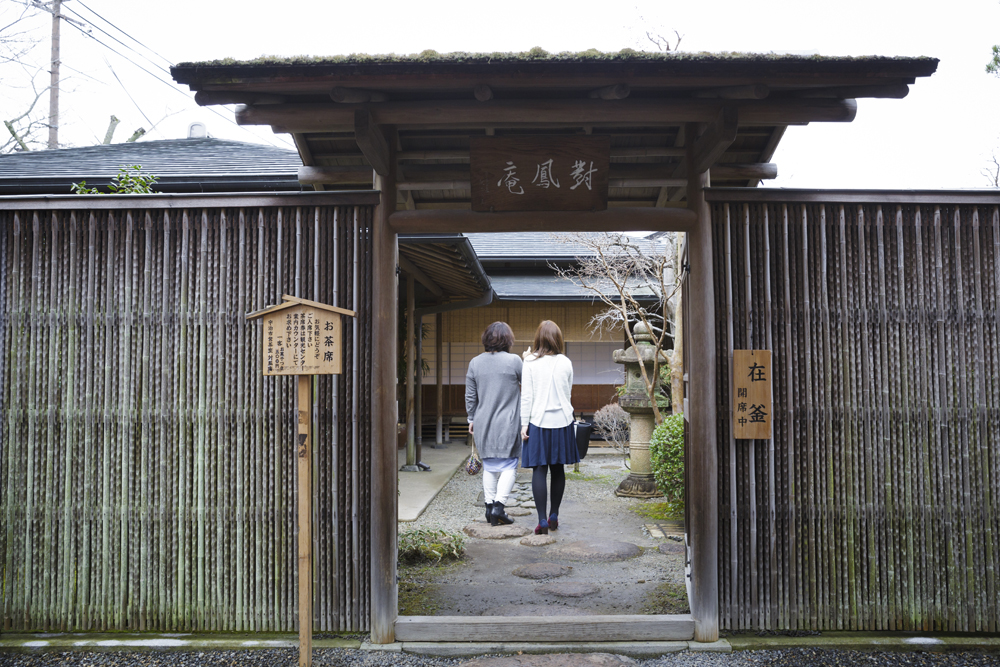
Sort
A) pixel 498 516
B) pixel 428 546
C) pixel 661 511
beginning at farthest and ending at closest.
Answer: pixel 661 511
pixel 498 516
pixel 428 546

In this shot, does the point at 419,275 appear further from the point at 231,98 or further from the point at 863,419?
the point at 863,419

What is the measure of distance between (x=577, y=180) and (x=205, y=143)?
9.31 metres

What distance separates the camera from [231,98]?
Result: 11.3 ft

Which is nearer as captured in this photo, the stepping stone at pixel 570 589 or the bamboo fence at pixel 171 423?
the bamboo fence at pixel 171 423

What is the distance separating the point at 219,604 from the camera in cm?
401

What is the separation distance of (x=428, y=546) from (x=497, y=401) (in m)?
1.57

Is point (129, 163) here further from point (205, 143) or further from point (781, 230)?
point (781, 230)

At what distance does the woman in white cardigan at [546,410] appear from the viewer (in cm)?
611

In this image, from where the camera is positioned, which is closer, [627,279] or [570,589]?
[570,589]

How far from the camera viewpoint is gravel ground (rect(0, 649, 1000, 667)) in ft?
12.0

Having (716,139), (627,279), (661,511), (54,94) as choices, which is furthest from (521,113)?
(54,94)

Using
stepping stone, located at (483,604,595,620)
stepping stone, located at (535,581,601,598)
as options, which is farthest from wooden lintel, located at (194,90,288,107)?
stepping stone, located at (535,581,601,598)

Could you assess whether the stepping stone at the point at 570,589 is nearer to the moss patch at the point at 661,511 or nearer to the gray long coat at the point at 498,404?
the gray long coat at the point at 498,404

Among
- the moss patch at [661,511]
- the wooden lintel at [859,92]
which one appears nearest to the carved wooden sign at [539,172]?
the wooden lintel at [859,92]
